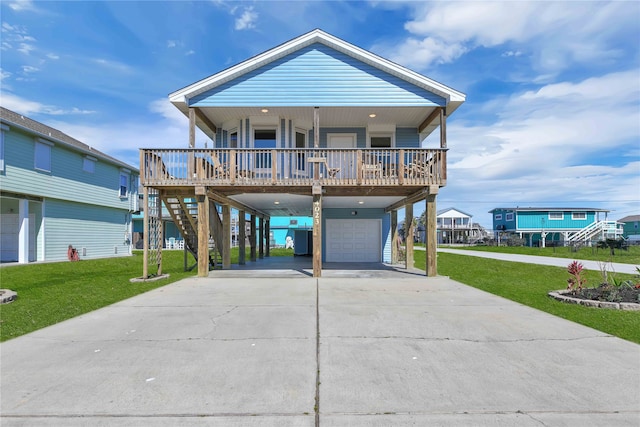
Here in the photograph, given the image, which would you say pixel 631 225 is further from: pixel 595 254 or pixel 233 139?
pixel 233 139

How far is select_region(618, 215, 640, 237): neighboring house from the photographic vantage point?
1911 inches

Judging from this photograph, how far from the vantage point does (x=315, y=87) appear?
12.3m

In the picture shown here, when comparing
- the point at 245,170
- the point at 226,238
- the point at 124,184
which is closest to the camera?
the point at 245,170

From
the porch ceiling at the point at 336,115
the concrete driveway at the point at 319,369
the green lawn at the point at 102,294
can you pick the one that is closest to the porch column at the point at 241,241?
the green lawn at the point at 102,294

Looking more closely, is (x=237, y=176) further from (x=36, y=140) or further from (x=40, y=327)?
(x=36, y=140)

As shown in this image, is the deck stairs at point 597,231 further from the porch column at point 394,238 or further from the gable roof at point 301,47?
the gable roof at point 301,47

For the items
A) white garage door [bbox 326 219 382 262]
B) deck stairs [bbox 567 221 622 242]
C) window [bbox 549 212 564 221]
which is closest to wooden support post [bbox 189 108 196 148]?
white garage door [bbox 326 219 382 262]

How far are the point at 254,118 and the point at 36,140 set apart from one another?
1203 centimetres

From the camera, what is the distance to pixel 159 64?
16.6 m

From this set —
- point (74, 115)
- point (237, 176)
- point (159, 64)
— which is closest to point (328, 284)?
point (237, 176)

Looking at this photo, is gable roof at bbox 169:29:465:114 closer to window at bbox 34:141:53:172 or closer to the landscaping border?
the landscaping border

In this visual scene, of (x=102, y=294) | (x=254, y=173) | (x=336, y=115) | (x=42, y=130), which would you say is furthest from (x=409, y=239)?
(x=42, y=130)

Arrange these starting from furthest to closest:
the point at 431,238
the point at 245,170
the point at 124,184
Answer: the point at 124,184 < the point at 245,170 < the point at 431,238

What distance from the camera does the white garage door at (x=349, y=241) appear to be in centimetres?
1659
